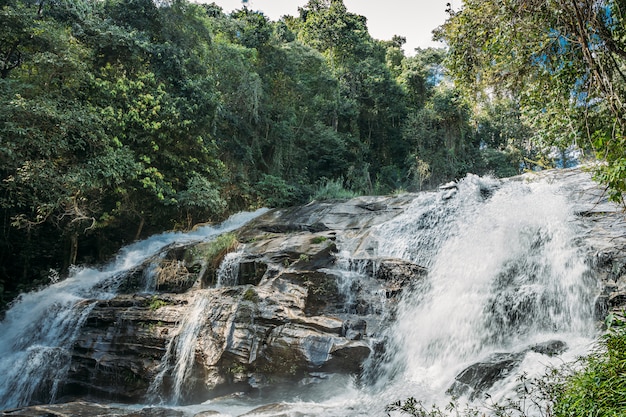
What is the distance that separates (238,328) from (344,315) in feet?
6.46

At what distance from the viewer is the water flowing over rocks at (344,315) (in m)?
6.70

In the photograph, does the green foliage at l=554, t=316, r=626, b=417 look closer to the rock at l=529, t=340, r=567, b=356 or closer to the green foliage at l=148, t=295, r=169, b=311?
the rock at l=529, t=340, r=567, b=356

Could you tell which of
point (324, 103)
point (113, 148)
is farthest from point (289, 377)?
point (324, 103)

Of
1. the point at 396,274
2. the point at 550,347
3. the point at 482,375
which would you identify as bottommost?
the point at 482,375

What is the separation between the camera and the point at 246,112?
1855cm

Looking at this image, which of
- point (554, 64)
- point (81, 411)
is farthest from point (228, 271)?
point (554, 64)

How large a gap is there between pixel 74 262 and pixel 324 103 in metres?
14.6

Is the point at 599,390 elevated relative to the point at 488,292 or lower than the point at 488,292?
lower

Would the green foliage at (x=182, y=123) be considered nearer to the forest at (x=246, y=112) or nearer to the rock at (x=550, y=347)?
the forest at (x=246, y=112)

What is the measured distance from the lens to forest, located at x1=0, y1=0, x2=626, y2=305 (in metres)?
5.48

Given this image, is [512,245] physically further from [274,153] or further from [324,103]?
[324,103]

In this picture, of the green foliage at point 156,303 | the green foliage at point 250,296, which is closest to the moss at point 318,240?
the green foliage at point 250,296

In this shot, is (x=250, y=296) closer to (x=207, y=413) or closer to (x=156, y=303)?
(x=156, y=303)

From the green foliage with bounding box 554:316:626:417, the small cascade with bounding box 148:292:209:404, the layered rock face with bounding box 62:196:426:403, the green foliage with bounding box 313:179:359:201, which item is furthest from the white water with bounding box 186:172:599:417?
the green foliage with bounding box 313:179:359:201
